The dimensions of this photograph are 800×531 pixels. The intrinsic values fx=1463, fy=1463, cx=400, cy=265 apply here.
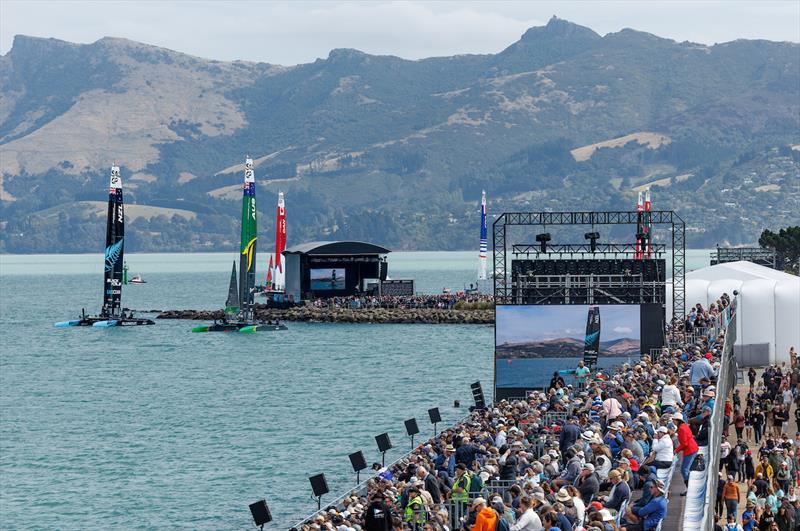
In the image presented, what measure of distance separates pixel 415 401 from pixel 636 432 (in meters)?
46.1

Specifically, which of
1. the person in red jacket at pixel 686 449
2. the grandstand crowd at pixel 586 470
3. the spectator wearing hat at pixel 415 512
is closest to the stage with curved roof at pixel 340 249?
the grandstand crowd at pixel 586 470

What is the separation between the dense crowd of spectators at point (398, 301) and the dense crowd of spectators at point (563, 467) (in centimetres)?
9528

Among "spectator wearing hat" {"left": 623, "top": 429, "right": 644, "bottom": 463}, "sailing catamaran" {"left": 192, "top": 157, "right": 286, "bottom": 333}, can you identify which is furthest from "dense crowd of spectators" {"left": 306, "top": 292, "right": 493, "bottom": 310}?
"spectator wearing hat" {"left": 623, "top": 429, "right": 644, "bottom": 463}

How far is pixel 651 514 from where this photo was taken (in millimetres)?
19453

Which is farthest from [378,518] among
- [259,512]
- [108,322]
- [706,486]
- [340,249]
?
[108,322]

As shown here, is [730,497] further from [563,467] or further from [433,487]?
[433,487]

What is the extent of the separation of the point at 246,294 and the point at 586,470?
314 ft

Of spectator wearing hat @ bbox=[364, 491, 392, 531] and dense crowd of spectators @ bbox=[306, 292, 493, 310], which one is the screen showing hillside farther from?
dense crowd of spectators @ bbox=[306, 292, 493, 310]

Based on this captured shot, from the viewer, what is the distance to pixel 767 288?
60.5 meters

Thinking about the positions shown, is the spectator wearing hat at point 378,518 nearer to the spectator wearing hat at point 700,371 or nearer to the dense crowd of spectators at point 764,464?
the dense crowd of spectators at point 764,464

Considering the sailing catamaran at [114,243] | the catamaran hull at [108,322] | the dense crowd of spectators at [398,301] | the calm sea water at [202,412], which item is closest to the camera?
the calm sea water at [202,412]

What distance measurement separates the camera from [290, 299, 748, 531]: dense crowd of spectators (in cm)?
2022

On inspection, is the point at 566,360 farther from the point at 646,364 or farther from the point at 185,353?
the point at 185,353

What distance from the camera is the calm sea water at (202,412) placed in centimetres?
4531
